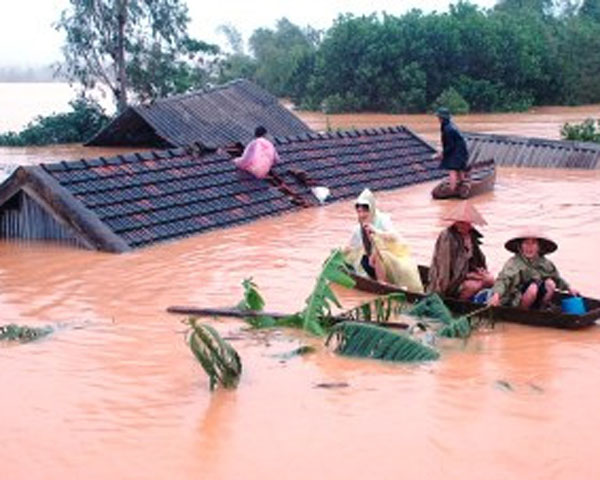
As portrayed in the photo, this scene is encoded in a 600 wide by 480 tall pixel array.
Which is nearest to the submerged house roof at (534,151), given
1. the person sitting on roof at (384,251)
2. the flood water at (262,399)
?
the flood water at (262,399)

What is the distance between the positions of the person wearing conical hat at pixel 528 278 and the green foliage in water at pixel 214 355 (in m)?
2.38

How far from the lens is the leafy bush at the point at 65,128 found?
2773 cm

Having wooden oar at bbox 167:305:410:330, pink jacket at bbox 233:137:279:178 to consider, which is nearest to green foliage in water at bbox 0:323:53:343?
wooden oar at bbox 167:305:410:330

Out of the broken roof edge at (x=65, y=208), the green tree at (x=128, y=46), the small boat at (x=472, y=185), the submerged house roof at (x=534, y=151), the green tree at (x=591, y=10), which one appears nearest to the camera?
the broken roof edge at (x=65, y=208)

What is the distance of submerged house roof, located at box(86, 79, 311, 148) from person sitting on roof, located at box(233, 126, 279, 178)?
464cm

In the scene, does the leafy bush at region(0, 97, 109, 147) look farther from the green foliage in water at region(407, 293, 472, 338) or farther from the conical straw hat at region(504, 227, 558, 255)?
the conical straw hat at region(504, 227, 558, 255)

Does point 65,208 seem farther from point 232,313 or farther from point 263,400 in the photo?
point 263,400

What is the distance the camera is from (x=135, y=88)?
97.1 feet

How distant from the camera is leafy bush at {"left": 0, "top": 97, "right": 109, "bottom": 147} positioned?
27734mm

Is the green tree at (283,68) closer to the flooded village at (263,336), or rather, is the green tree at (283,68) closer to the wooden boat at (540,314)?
the flooded village at (263,336)

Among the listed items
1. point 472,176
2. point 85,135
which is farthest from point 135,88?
point 472,176

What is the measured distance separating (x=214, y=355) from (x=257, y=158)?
832cm

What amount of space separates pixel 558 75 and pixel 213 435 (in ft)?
140

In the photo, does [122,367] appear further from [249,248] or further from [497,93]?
[497,93]
